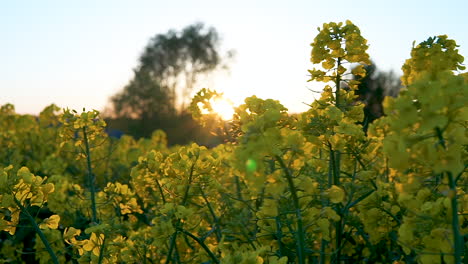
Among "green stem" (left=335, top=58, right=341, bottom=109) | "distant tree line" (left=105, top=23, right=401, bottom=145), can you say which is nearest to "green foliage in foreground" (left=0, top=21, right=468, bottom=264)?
"green stem" (left=335, top=58, right=341, bottom=109)

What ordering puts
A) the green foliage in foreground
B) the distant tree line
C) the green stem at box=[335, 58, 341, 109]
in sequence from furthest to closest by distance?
the distant tree line → the green stem at box=[335, 58, 341, 109] → the green foliage in foreground

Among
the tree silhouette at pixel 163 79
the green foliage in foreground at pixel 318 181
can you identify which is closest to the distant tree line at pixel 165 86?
the tree silhouette at pixel 163 79

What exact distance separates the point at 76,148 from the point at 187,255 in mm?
1234

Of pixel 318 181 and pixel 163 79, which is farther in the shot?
pixel 163 79

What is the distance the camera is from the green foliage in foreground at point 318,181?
1.49m

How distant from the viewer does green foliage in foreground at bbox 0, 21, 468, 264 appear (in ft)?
4.88

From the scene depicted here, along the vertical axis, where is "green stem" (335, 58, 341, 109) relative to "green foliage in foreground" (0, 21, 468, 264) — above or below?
above

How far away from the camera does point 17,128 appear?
1138 centimetres

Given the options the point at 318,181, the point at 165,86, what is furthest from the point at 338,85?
the point at 165,86

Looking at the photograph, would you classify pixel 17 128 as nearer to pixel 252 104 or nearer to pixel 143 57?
pixel 252 104

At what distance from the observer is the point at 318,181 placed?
9.01 feet

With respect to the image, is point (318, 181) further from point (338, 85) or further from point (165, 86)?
point (165, 86)

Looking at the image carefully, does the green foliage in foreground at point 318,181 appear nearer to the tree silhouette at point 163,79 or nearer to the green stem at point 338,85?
the green stem at point 338,85

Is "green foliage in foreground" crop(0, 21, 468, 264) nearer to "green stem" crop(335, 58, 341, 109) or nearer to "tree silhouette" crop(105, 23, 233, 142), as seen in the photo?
"green stem" crop(335, 58, 341, 109)
